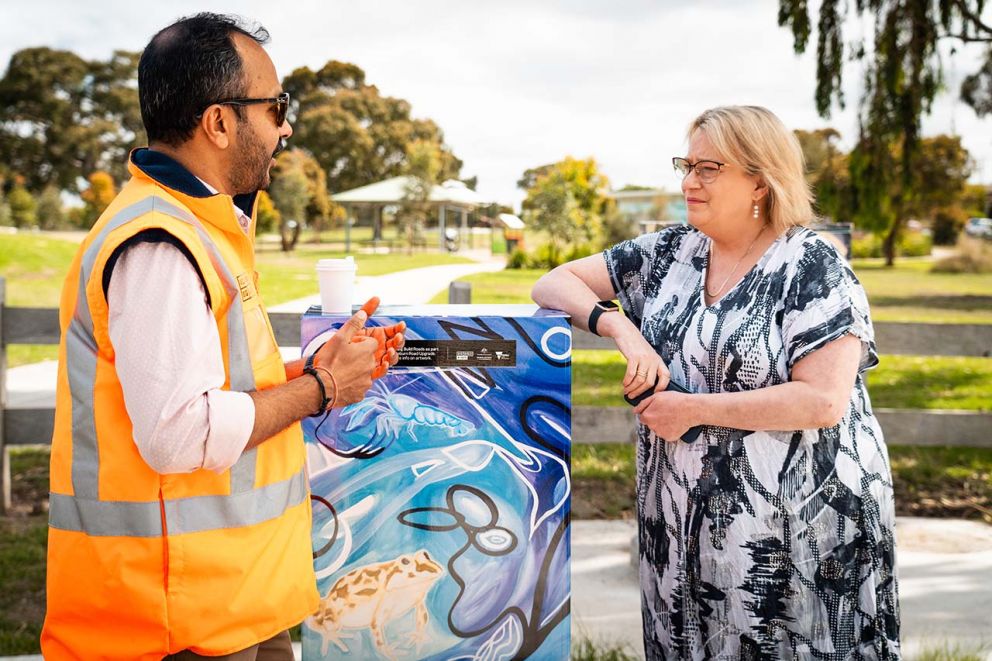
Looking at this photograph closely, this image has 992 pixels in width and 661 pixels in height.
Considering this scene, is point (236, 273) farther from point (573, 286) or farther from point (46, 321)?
point (46, 321)

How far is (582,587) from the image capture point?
3752 millimetres

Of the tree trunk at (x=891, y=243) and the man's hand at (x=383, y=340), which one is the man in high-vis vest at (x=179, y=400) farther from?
the tree trunk at (x=891, y=243)

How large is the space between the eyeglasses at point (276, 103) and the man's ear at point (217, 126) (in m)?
0.01

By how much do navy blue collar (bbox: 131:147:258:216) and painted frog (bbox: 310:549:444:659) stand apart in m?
0.95

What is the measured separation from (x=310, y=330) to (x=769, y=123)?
1136 mm

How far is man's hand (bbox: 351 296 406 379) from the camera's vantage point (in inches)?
68.4

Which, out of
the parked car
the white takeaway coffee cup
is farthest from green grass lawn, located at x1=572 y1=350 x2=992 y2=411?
the parked car

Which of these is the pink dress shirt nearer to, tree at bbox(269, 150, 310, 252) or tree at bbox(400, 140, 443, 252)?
tree at bbox(269, 150, 310, 252)


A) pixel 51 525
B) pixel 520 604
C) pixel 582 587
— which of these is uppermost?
pixel 51 525

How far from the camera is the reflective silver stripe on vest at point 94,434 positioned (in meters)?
1.43

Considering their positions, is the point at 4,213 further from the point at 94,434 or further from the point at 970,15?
the point at 94,434

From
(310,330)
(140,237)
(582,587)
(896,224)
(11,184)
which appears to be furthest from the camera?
(11,184)

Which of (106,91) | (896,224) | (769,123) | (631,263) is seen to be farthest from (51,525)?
(106,91)

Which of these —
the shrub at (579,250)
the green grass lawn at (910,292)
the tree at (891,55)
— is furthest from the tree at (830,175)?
the shrub at (579,250)
